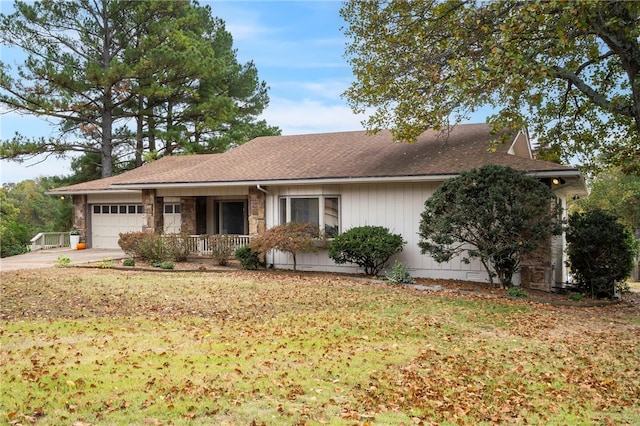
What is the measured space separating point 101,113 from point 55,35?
458 cm

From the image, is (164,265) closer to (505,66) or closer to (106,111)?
(505,66)

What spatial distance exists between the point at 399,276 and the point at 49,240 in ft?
62.1

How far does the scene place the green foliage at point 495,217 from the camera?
12.3 meters

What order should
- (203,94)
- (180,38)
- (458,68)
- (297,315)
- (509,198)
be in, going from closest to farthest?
(297,315), (458,68), (509,198), (180,38), (203,94)

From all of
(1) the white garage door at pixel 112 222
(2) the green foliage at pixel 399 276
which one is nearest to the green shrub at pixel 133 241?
(1) the white garage door at pixel 112 222

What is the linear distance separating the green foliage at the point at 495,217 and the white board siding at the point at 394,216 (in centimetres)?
157

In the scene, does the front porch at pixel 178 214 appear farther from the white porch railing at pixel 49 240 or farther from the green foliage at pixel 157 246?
the white porch railing at pixel 49 240

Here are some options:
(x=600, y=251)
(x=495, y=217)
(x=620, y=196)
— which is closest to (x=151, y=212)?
(x=495, y=217)

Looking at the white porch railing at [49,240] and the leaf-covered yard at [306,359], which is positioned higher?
the white porch railing at [49,240]

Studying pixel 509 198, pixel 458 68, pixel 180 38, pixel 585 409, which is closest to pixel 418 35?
pixel 458 68

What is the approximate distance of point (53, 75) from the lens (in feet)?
88.4

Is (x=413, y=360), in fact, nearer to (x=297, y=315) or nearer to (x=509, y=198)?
(x=297, y=315)

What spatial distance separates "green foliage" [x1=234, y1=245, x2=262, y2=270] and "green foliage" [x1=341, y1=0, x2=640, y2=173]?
5.14 meters

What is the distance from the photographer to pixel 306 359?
666 centimetres
